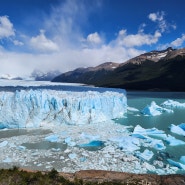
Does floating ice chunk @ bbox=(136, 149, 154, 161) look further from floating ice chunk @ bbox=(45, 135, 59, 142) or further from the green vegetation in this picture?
floating ice chunk @ bbox=(45, 135, 59, 142)

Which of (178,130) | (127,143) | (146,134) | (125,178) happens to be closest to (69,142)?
(127,143)

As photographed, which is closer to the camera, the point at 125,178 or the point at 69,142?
the point at 125,178

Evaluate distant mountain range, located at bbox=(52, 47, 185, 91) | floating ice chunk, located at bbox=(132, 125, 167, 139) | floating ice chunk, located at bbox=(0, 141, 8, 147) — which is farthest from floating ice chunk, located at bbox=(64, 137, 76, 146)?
distant mountain range, located at bbox=(52, 47, 185, 91)

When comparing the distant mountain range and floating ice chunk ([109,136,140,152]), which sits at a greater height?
the distant mountain range

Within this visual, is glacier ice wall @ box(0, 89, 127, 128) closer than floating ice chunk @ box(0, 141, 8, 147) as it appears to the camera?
No

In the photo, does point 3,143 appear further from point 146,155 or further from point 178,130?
point 178,130

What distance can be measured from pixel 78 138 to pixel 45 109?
12.8ft

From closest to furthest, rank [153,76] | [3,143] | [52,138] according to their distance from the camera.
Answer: [3,143] → [52,138] → [153,76]

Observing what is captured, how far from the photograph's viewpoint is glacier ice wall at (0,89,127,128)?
13109mm

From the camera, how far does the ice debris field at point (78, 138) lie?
776 centimetres

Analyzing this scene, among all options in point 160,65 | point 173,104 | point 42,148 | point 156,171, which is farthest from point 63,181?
point 160,65

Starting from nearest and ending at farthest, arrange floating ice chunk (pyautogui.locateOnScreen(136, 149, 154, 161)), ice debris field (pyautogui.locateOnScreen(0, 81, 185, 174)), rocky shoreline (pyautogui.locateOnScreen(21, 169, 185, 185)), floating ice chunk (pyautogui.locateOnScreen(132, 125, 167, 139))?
rocky shoreline (pyautogui.locateOnScreen(21, 169, 185, 185))
ice debris field (pyautogui.locateOnScreen(0, 81, 185, 174))
floating ice chunk (pyautogui.locateOnScreen(136, 149, 154, 161))
floating ice chunk (pyautogui.locateOnScreen(132, 125, 167, 139))

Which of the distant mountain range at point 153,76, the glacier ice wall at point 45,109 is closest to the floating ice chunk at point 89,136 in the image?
the glacier ice wall at point 45,109

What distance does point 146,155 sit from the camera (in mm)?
8414
